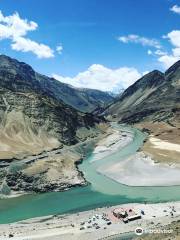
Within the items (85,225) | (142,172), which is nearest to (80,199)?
(85,225)

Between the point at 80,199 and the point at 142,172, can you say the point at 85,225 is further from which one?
the point at 142,172

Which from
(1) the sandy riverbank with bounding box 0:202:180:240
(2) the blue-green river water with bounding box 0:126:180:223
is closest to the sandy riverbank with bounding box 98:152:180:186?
(2) the blue-green river water with bounding box 0:126:180:223

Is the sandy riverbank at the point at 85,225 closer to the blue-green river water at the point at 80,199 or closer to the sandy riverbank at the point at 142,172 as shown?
the blue-green river water at the point at 80,199

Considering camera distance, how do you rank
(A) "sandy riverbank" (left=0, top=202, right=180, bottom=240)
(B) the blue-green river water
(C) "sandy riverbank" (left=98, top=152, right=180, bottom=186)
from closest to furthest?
(A) "sandy riverbank" (left=0, top=202, right=180, bottom=240) < (B) the blue-green river water < (C) "sandy riverbank" (left=98, top=152, right=180, bottom=186)

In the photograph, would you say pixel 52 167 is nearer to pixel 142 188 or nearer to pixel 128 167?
pixel 128 167

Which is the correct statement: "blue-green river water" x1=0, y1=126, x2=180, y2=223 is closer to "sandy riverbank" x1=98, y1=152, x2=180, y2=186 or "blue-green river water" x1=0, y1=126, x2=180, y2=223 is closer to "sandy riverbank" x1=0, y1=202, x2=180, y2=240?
"sandy riverbank" x1=98, y1=152, x2=180, y2=186
